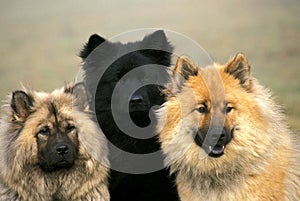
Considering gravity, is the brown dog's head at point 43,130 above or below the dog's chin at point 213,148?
above

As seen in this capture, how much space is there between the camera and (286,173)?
523 centimetres

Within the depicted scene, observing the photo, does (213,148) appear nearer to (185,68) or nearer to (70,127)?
(185,68)

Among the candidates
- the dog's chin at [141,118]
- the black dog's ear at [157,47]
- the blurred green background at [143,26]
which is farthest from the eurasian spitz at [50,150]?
the blurred green background at [143,26]

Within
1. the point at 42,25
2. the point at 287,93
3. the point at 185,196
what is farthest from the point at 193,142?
the point at 42,25

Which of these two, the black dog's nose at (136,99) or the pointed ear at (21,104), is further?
the black dog's nose at (136,99)

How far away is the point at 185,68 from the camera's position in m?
5.50

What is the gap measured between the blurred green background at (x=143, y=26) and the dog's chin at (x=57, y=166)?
11.5 meters

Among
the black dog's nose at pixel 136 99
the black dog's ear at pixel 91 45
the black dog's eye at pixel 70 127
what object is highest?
the black dog's ear at pixel 91 45

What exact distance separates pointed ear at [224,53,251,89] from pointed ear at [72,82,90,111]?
1.45m

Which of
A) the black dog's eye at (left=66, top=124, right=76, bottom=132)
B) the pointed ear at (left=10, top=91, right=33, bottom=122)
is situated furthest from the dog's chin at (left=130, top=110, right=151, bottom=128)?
the pointed ear at (left=10, top=91, right=33, bottom=122)

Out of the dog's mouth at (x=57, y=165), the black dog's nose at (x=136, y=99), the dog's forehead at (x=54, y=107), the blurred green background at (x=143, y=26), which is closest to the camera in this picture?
the dog's mouth at (x=57, y=165)

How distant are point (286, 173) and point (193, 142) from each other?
3.10ft

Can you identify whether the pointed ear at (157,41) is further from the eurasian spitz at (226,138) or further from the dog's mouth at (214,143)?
the dog's mouth at (214,143)

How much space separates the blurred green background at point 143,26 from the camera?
68.9ft
